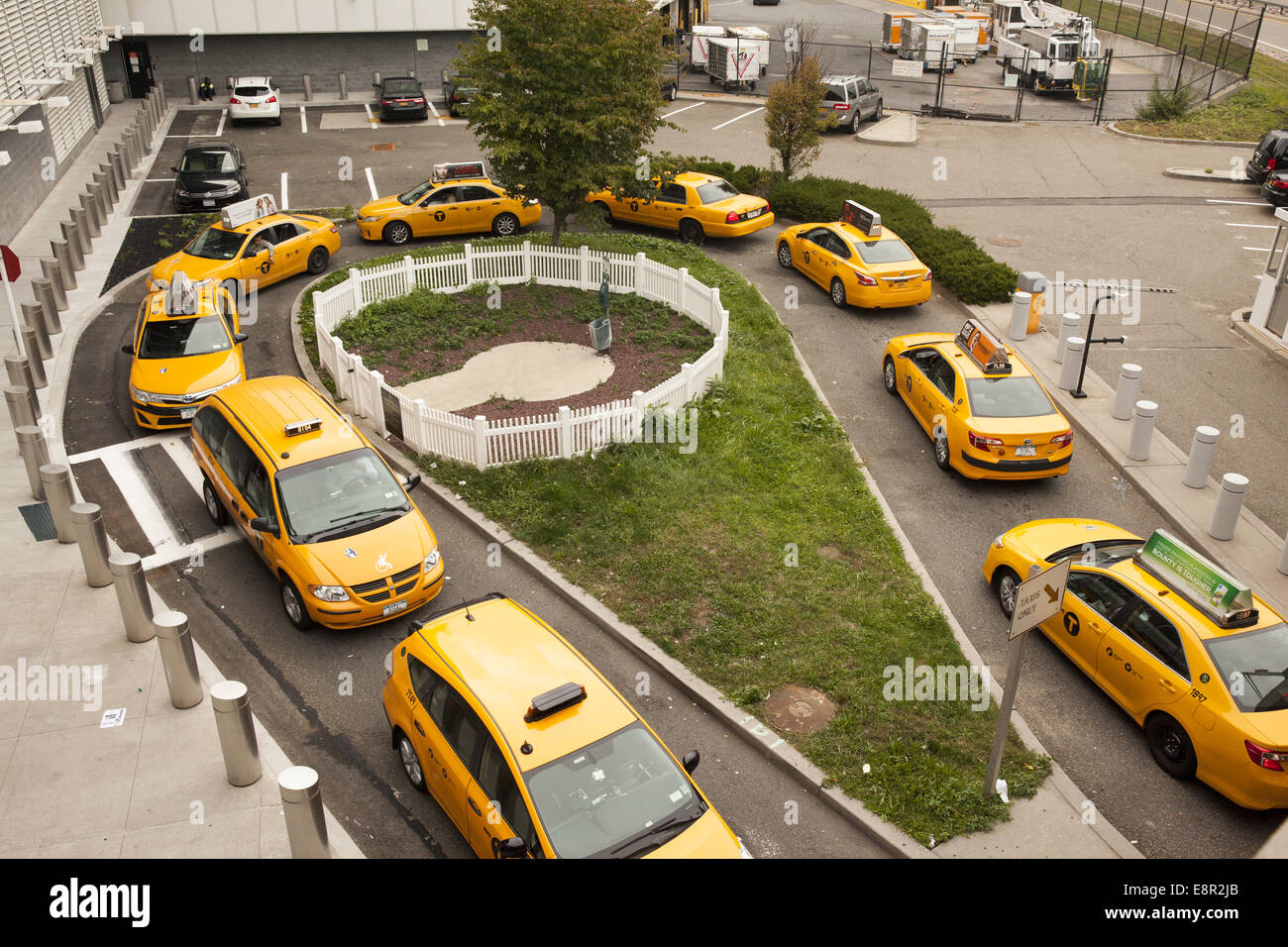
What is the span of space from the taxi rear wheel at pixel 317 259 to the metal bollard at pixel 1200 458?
1743 centimetres

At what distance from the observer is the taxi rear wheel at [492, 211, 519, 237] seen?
2427 cm

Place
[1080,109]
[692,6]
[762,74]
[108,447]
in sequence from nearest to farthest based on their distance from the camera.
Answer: [108,447], [1080,109], [762,74], [692,6]

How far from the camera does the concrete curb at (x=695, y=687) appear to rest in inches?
347

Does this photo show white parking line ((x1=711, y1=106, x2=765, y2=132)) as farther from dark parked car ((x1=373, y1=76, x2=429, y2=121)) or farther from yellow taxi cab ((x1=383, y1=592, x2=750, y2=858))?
yellow taxi cab ((x1=383, y1=592, x2=750, y2=858))

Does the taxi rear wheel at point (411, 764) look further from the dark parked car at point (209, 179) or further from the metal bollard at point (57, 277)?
the dark parked car at point (209, 179)

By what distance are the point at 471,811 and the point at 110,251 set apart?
20113 millimetres

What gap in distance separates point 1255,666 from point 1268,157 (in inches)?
972

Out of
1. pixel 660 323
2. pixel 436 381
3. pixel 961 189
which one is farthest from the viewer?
pixel 961 189

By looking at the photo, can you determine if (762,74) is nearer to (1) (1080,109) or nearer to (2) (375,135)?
(1) (1080,109)

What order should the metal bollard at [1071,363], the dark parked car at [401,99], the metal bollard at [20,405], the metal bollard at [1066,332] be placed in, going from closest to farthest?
Answer: the metal bollard at [20,405] → the metal bollard at [1071,363] → the metal bollard at [1066,332] → the dark parked car at [401,99]

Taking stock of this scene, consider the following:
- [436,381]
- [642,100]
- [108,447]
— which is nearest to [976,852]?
[436,381]

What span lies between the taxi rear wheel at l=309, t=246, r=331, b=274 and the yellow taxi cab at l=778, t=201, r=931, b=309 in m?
10.7

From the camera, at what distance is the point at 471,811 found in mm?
8016

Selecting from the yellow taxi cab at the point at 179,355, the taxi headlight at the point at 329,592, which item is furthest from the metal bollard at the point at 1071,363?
the yellow taxi cab at the point at 179,355
